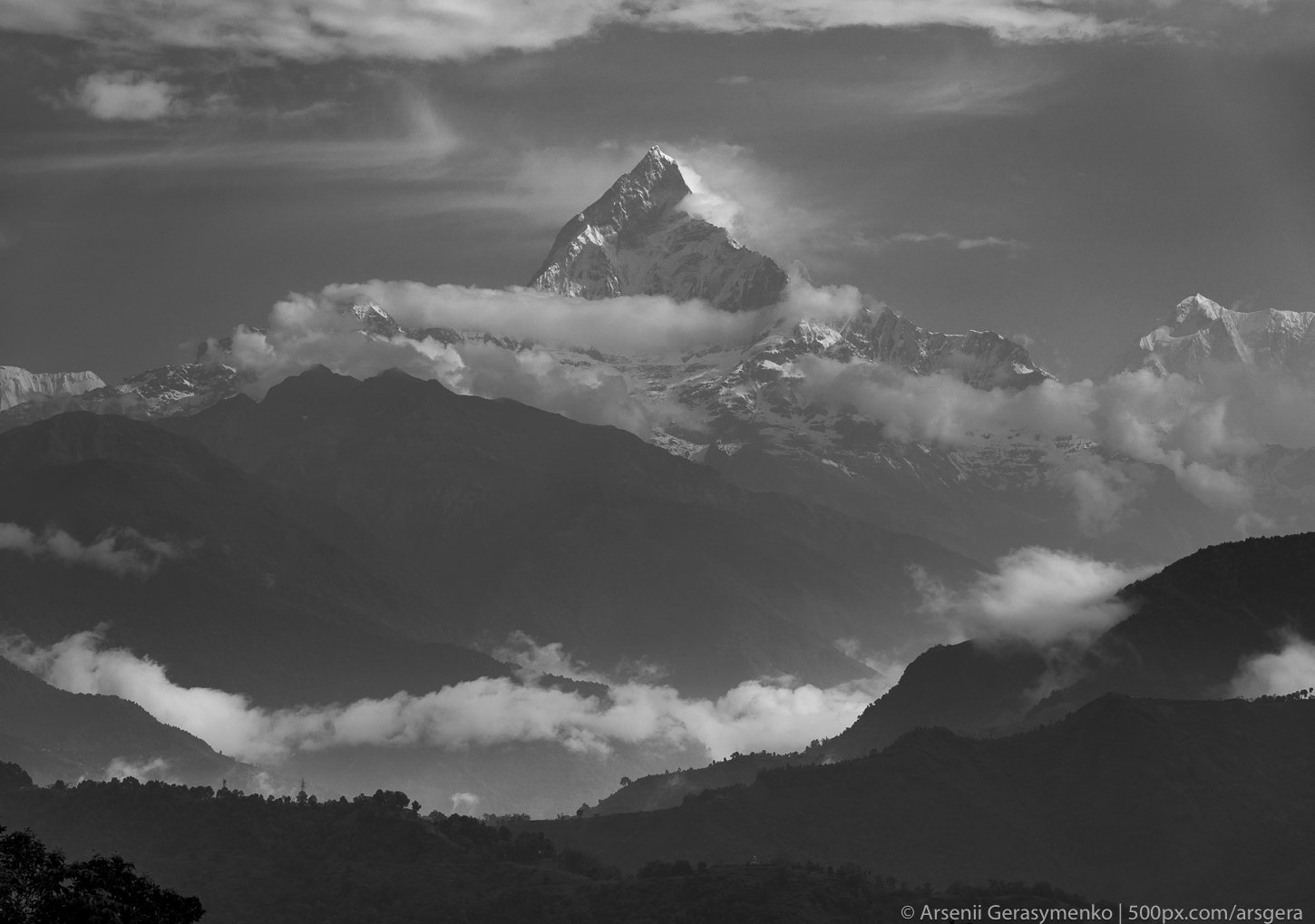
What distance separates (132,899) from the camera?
642 feet

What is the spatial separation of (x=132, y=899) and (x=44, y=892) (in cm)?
705

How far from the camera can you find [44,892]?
633ft
